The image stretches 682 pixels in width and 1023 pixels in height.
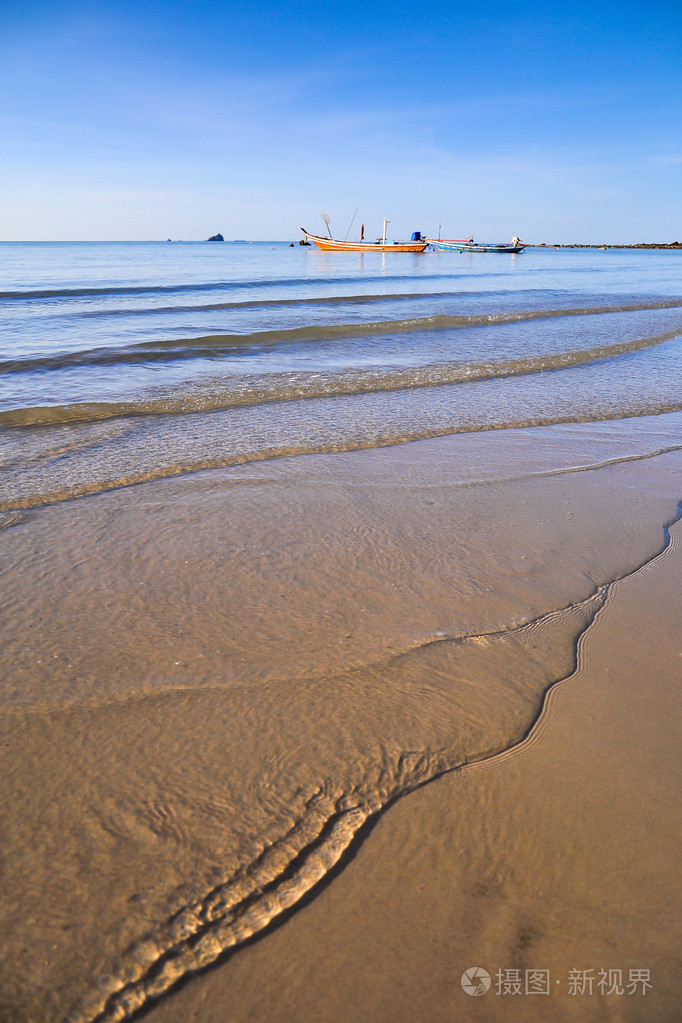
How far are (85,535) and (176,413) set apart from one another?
127 inches

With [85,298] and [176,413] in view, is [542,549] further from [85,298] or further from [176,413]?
[85,298]

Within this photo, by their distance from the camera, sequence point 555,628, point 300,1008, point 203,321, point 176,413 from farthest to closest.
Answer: point 203,321, point 176,413, point 555,628, point 300,1008

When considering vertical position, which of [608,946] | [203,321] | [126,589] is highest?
[203,321]

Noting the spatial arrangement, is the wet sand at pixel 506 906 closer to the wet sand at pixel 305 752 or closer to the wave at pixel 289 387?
the wet sand at pixel 305 752

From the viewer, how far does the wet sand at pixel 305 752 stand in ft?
4.61

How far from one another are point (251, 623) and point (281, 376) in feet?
20.2

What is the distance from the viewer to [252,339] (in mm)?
11547

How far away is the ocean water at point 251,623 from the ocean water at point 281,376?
0.22 feet

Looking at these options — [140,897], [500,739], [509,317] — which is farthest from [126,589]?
[509,317]

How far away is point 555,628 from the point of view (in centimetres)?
273

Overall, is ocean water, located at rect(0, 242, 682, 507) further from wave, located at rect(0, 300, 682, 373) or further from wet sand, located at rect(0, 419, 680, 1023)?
wet sand, located at rect(0, 419, 680, 1023)

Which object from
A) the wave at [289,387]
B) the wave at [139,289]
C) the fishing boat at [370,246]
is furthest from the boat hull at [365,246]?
the wave at [289,387]

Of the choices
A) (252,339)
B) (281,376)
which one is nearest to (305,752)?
(281,376)

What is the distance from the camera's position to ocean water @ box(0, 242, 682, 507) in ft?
17.6
